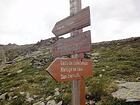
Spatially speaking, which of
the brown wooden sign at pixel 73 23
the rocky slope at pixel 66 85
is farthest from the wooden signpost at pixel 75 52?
the rocky slope at pixel 66 85

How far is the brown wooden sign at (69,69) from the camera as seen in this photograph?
904 cm

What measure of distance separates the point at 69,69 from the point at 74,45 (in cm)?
87

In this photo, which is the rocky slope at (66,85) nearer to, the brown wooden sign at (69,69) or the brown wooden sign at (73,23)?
the brown wooden sign at (69,69)

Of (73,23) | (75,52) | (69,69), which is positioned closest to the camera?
(69,69)

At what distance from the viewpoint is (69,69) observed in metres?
9.38

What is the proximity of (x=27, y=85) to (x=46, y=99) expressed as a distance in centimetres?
412

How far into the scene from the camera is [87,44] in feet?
31.1

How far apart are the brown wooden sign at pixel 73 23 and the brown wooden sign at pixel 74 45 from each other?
26 cm

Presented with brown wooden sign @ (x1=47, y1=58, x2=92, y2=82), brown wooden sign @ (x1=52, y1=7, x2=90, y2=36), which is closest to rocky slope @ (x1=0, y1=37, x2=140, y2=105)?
brown wooden sign @ (x1=47, y1=58, x2=92, y2=82)

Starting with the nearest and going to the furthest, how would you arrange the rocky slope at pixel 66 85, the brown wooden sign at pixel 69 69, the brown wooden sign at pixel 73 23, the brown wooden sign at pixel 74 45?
1. the brown wooden sign at pixel 69 69
2. the brown wooden sign at pixel 74 45
3. the brown wooden sign at pixel 73 23
4. the rocky slope at pixel 66 85

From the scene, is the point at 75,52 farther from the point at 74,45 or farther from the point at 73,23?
the point at 73,23

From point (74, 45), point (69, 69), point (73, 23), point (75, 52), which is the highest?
point (73, 23)

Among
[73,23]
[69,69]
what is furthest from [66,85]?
[69,69]

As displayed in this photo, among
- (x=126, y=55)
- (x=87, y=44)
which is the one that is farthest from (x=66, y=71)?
(x=126, y=55)
